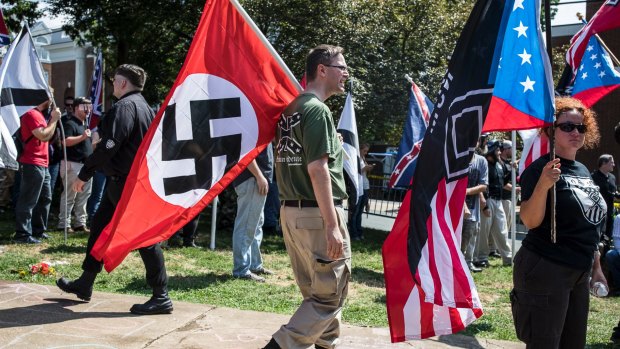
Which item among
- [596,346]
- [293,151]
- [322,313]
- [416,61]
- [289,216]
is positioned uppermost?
[416,61]

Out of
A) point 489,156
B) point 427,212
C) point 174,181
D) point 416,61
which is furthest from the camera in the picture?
point 416,61

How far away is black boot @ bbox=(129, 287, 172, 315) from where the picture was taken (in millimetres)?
5715

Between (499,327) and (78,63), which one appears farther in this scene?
(78,63)

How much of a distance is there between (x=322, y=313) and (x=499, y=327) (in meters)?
2.66

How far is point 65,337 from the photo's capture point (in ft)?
16.4

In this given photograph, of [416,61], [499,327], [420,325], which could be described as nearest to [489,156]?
[499,327]

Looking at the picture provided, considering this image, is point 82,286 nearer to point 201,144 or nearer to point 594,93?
point 201,144

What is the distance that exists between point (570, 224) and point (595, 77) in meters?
4.83

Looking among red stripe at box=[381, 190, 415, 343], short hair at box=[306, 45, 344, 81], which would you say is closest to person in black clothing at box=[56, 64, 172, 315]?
short hair at box=[306, 45, 344, 81]

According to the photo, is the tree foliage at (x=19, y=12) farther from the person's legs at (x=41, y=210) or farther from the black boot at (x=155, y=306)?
the black boot at (x=155, y=306)

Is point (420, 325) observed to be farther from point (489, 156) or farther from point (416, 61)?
point (416, 61)

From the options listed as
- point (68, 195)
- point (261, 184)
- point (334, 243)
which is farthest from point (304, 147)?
point (68, 195)

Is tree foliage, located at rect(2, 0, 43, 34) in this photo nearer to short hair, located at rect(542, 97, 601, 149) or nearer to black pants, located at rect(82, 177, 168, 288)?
black pants, located at rect(82, 177, 168, 288)

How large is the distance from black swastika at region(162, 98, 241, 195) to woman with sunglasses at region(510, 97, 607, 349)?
1965 millimetres
